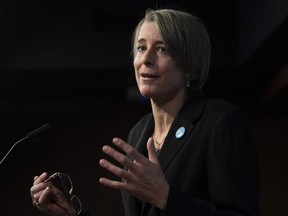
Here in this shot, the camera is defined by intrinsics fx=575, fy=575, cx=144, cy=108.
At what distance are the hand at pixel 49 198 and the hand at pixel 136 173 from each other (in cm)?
38

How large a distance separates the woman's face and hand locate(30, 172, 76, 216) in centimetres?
34

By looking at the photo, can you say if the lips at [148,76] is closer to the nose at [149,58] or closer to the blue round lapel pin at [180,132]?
the nose at [149,58]

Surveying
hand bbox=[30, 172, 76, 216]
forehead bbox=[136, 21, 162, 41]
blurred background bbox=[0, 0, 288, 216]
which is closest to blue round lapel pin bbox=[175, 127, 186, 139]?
forehead bbox=[136, 21, 162, 41]

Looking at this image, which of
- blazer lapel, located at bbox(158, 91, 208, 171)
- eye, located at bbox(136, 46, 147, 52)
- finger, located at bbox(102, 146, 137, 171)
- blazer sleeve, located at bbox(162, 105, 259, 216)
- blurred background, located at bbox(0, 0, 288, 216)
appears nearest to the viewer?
finger, located at bbox(102, 146, 137, 171)

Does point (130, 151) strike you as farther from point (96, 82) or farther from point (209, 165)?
point (96, 82)

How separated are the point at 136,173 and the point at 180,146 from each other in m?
0.30

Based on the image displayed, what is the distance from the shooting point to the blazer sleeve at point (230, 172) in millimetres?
1227

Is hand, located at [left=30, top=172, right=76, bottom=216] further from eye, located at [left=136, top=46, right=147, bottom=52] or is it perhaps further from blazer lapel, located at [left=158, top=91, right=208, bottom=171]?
eye, located at [left=136, top=46, right=147, bottom=52]

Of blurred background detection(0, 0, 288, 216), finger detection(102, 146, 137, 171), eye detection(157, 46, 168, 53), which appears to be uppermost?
eye detection(157, 46, 168, 53)

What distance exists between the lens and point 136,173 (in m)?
1.11

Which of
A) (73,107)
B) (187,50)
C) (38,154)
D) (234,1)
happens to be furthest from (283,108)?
(187,50)

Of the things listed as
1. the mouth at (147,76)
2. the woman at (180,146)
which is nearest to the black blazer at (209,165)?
the woman at (180,146)

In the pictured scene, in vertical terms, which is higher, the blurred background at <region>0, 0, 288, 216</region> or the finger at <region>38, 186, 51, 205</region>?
the finger at <region>38, 186, 51, 205</region>

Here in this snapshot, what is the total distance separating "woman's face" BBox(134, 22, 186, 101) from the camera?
1.47m
